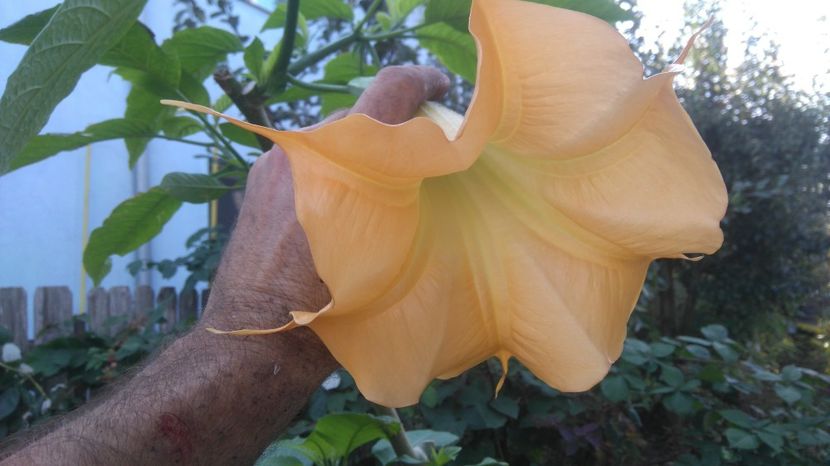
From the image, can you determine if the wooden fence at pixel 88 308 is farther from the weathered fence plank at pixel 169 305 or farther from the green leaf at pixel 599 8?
the green leaf at pixel 599 8

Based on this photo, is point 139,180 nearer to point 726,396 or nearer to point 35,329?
point 35,329

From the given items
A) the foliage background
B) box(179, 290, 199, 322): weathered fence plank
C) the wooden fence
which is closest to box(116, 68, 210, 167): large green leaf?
the foliage background

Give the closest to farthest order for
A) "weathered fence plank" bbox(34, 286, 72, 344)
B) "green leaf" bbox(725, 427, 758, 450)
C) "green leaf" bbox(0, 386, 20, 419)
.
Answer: "green leaf" bbox(725, 427, 758, 450)
"green leaf" bbox(0, 386, 20, 419)
"weathered fence plank" bbox(34, 286, 72, 344)

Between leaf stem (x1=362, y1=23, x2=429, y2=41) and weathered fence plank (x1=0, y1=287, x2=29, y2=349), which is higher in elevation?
leaf stem (x1=362, y1=23, x2=429, y2=41)

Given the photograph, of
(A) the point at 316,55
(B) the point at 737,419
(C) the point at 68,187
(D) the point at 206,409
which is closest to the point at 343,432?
(D) the point at 206,409

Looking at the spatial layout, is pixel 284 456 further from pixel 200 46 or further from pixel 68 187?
pixel 68 187

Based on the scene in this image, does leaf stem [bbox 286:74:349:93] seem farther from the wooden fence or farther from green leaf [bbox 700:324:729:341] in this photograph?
the wooden fence
